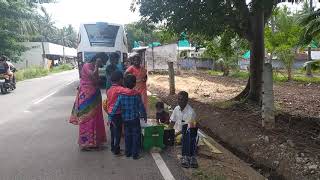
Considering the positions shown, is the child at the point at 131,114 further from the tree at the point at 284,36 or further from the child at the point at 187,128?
the tree at the point at 284,36

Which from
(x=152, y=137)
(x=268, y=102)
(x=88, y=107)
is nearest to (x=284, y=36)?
(x=268, y=102)

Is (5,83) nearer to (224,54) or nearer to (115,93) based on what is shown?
(224,54)

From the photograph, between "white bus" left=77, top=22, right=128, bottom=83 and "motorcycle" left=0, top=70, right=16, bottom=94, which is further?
"white bus" left=77, top=22, right=128, bottom=83

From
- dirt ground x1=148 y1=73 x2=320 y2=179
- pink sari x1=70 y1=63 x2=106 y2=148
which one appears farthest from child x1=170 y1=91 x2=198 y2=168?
pink sari x1=70 y1=63 x2=106 y2=148

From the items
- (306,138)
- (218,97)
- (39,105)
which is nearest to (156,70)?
(218,97)

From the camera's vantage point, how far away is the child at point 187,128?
6.65 m

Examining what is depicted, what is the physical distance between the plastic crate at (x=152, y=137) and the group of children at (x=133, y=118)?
0.78ft

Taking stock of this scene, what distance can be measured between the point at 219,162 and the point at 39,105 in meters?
9.78

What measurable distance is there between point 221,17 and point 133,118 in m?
5.71

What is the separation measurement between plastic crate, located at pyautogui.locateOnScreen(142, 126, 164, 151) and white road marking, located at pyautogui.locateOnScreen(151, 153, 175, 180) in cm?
26

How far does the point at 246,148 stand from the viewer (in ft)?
27.7

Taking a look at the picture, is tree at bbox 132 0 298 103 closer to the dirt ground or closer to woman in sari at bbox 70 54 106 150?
the dirt ground

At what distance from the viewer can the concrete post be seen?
30.5 ft

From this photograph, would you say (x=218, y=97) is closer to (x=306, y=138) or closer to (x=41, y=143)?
(x=306, y=138)
